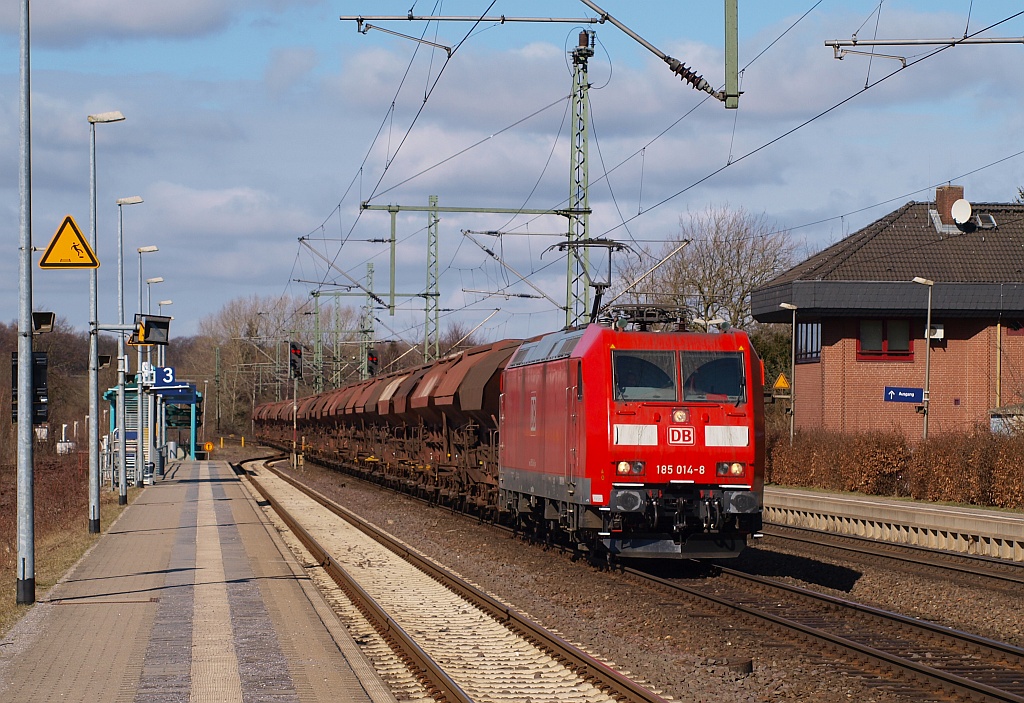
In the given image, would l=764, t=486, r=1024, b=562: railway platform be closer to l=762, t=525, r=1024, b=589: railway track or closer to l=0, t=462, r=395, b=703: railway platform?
l=762, t=525, r=1024, b=589: railway track

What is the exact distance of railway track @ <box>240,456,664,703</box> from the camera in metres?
9.86

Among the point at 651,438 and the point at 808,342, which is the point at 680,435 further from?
the point at 808,342

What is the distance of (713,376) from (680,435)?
3.14 ft

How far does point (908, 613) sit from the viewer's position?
560 inches

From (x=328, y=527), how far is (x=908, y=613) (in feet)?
48.6

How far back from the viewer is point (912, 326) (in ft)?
159

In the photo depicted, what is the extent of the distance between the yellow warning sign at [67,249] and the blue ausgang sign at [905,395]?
36527 mm

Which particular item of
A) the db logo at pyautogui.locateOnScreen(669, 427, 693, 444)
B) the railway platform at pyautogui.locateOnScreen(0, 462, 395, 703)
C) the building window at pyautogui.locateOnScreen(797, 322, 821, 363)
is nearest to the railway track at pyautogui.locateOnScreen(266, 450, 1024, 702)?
the db logo at pyautogui.locateOnScreen(669, 427, 693, 444)

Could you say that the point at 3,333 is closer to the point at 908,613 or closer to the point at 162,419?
the point at 162,419

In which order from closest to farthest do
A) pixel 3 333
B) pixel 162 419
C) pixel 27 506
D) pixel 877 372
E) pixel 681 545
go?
1. pixel 27 506
2. pixel 681 545
3. pixel 877 372
4. pixel 162 419
5. pixel 3 333

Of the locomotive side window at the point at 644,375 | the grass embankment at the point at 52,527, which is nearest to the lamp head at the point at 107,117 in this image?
the grass embankment at the point at 52,527

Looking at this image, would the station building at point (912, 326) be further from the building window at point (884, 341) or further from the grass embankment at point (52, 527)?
the grass embankment at point (52, 527)

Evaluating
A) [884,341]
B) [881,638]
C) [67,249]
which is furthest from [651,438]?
[884,341]

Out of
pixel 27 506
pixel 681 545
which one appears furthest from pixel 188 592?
pixel 681 545
